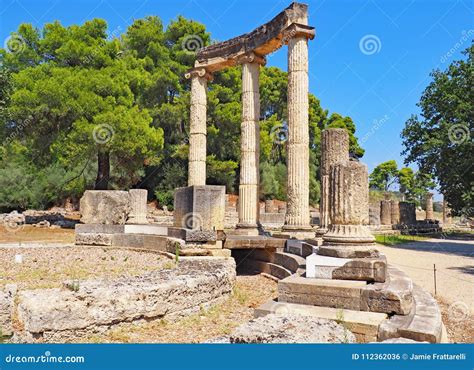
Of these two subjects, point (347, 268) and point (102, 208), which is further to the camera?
point (102, 208)

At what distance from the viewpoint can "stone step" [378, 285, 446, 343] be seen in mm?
4316

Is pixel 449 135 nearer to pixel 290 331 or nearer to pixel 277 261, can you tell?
pixel 277 261

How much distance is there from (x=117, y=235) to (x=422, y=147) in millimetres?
15759

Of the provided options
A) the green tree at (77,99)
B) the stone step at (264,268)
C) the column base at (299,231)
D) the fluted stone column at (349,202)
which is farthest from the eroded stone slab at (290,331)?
the green tree at (77,99)

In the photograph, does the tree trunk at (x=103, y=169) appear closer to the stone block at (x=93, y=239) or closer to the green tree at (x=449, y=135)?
the stone block at (x=93, y=239)

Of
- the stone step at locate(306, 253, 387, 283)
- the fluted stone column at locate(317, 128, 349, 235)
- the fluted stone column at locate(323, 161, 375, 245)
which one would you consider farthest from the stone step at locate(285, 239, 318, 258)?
the stone step at locate(306, 253, 387, 283)

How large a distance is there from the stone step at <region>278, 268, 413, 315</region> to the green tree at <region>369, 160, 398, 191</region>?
70.7m

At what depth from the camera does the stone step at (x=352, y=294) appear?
5.16m

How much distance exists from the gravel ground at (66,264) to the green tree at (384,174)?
220ft

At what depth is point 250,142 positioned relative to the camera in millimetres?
15484

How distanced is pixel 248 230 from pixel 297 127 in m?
3.92

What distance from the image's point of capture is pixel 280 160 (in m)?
42.4

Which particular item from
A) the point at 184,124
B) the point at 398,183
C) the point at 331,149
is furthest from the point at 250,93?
the point at 398,183

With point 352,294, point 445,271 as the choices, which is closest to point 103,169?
point 445,271
